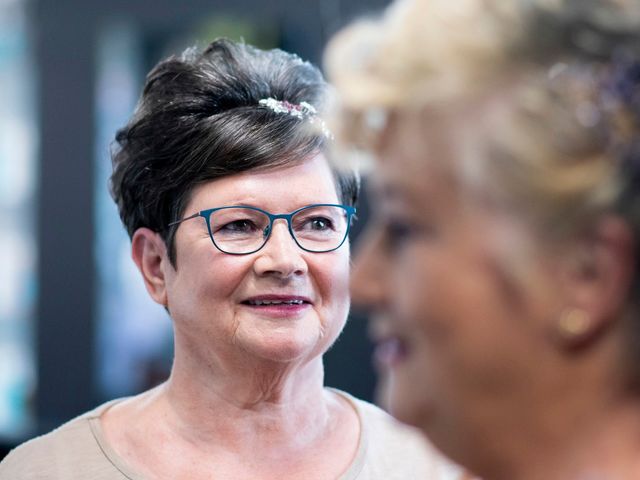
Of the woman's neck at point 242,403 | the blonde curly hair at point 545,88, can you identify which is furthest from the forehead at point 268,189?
the blonde curly hair at point 545,88

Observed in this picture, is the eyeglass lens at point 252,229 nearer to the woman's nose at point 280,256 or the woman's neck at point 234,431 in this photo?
the woman's nose at point 280,256

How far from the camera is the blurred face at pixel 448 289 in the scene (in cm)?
107

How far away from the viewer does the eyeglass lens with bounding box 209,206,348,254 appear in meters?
2.06

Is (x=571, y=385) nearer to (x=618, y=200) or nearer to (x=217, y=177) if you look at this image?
(x=618, y=200)

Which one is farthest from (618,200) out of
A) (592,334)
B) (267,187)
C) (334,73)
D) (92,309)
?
(92,309)

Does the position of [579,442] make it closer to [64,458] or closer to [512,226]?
[512,226]

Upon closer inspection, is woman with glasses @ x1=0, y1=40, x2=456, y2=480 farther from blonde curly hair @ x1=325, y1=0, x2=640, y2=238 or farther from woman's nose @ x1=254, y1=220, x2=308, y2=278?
blonde curly hair @ x1=325, y1=0, x2=640, y2=238

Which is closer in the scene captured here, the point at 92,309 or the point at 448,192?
the point at 448,192

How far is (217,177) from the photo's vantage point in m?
2.08

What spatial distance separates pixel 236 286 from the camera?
205 centimetres

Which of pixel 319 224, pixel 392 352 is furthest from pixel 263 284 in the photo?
pixel 392 352

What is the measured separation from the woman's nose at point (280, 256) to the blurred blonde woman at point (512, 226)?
2.78 feet

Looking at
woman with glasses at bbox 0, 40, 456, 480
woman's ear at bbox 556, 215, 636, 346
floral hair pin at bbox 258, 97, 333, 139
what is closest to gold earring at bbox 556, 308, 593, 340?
woman's ear at bbox 556, 215, 636, 346

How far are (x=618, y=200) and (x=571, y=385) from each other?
21cm
